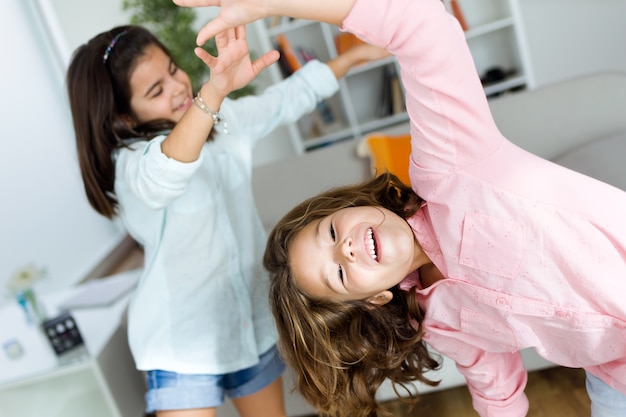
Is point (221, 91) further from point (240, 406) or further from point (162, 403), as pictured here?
point (240, 406)

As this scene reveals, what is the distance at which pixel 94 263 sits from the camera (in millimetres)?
3607

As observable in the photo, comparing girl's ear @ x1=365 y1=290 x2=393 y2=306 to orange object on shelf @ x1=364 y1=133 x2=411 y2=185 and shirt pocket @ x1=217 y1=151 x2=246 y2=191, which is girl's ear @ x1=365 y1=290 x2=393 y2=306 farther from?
orange object on shelf @ x1=364 y1=133 x2=411 y2=185

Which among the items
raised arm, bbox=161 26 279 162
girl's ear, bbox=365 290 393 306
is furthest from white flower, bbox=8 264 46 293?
girl's ear, bbox=365 290 393 306

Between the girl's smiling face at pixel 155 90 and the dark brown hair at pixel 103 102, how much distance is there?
0.6 inches

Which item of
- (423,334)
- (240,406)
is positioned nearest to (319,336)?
(423,334)

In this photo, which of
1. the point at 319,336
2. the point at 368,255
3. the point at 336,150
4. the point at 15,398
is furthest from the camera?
the point at 336,150

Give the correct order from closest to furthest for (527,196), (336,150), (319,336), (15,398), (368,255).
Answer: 1. (527,196)
2. (368,255)
3. (319,336)
4. (15,398)
5. (336,150)

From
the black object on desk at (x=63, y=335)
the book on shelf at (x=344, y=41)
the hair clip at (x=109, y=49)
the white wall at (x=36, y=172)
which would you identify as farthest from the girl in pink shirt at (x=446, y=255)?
the book on shelf at (x=344, y=41)

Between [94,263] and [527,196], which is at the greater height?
[527,196]

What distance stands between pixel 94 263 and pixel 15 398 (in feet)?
6.40

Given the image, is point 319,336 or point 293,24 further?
point 293,24

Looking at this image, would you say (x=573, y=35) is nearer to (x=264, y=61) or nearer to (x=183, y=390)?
(x=264, y=61)

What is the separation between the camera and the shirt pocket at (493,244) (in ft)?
3.27

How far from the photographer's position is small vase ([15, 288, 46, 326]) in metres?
1.92
